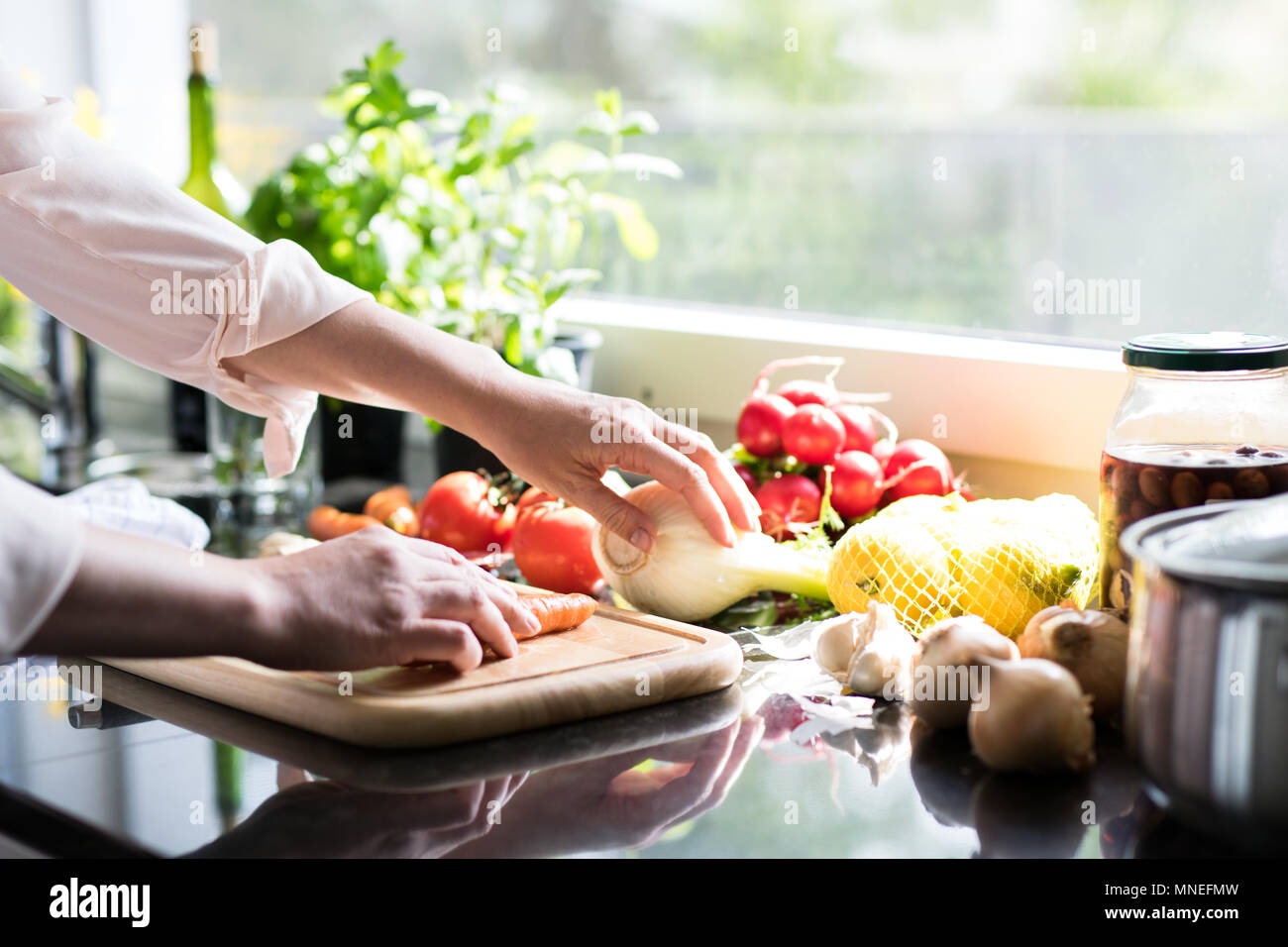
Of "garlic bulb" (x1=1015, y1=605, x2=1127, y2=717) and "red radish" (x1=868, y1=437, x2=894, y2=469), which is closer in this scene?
"garlic bulb" (x1=1015, y1=605, x2=1127, y2=717)

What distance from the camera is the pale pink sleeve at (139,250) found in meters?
1.00

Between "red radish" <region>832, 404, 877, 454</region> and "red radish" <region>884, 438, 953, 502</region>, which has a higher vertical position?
"red radish" <region>832, 404, 877, 454</region>

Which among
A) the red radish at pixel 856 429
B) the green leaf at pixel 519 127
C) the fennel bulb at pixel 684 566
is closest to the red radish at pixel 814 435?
the red radish at pixel 856 429

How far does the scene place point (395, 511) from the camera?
1410mm

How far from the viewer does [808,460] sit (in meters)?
1.23

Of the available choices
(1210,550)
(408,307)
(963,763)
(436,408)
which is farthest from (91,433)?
(1210,550)

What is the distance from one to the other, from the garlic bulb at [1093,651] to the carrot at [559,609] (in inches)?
12.5

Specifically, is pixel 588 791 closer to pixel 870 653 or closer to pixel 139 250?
pixel 870 653

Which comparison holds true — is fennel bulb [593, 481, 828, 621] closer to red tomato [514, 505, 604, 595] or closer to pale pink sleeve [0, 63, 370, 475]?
red tomato [514, 505, 604, 595]

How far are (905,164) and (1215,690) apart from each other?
9.27 ft

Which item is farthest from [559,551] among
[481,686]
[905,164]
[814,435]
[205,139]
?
[905,164]

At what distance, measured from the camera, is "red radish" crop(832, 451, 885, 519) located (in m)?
1.20

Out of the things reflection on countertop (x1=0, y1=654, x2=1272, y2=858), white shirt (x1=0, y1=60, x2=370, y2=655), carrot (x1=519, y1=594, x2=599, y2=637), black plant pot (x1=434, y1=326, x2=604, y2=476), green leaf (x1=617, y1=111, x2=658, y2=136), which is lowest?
reflection on countertop (x1=0, y1=654, x2=1272, y2=858)

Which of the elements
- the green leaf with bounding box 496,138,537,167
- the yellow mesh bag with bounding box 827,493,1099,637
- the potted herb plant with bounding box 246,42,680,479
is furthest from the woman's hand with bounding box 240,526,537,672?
the green leaf with bounding box 496,138,537,167
